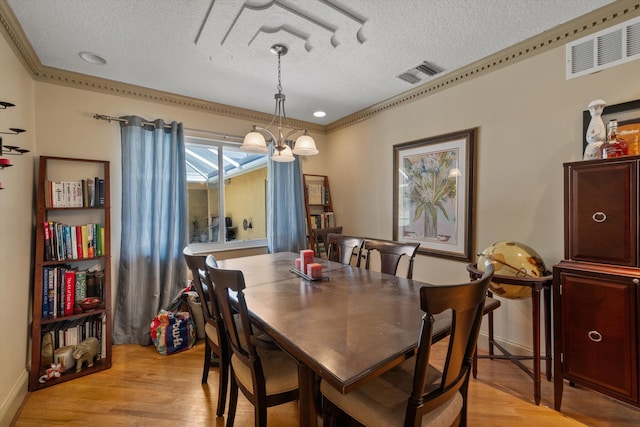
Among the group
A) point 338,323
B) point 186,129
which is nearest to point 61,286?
point 186,129

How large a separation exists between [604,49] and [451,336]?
7.13 feet

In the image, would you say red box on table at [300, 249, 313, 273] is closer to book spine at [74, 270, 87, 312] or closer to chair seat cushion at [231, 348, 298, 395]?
chair seat cushion at [231, 348, 298, 395]

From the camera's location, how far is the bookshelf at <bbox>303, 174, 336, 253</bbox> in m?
3.88

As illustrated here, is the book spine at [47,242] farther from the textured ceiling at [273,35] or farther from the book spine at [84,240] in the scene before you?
the textured ceiling at [273,35]

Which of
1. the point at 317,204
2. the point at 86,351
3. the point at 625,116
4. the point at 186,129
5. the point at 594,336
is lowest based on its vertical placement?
the point at 86,351

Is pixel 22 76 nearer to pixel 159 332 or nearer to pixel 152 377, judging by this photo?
pixel 159 332

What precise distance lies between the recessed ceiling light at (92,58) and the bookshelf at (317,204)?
7.92 feet

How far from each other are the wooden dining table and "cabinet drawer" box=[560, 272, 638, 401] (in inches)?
35.3

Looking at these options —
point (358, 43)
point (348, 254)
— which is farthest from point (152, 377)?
point (358, 43)

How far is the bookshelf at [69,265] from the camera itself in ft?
6.93

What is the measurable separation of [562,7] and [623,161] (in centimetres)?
105

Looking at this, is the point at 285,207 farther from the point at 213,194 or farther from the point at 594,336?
the point at 594,336

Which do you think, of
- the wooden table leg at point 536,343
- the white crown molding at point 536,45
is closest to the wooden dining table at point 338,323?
the wooden table leg at point 536,343

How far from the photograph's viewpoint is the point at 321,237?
3973 millimetres
